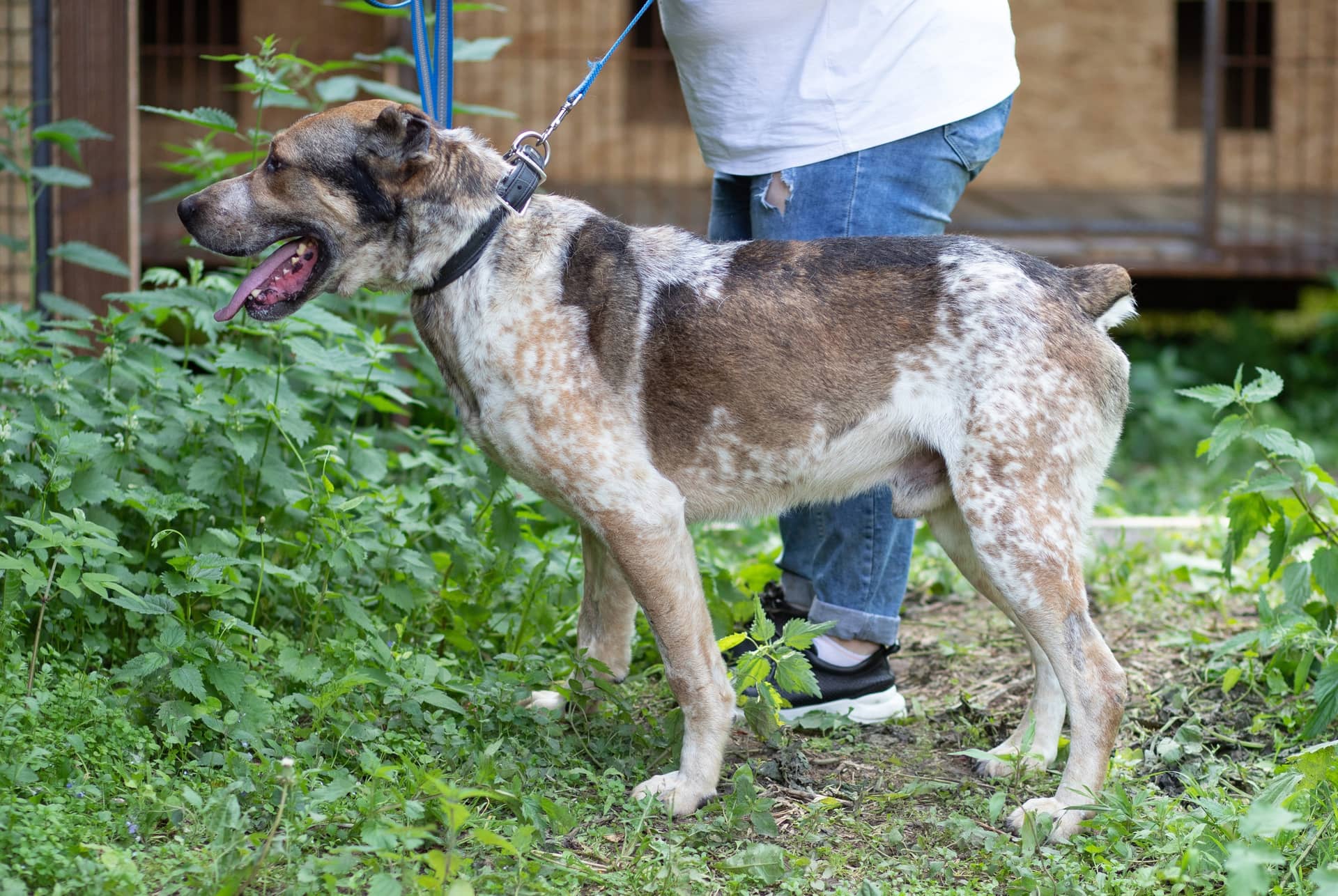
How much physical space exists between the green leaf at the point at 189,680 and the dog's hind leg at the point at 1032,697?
1769mm

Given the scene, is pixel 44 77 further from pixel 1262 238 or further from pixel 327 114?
pixel 1262 238

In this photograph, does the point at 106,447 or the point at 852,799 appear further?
the point at 106,447

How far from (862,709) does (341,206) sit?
1911 mm

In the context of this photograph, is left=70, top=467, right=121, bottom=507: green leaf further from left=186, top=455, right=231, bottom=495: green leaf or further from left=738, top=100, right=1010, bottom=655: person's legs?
left=738, top=100, right=1010, bottom=655: person's legs

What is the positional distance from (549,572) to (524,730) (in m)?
0.97

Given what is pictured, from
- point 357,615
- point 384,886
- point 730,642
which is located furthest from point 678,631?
point 384,886

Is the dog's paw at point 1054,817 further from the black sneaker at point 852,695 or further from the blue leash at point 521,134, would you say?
the blue leash at point 521,134

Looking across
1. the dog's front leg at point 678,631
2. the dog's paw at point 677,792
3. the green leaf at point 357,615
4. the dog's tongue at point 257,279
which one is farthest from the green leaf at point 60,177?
the dog's paw at point 677,792

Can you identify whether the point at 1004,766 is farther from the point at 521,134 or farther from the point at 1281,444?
the point at 521,134

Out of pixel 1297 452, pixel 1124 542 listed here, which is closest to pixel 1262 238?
pixel 1124 542

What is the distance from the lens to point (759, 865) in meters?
2.62

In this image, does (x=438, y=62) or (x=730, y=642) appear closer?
(x=730, y=642)

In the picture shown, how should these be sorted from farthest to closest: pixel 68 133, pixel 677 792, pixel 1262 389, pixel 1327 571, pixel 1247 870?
pixel 68 133 → pixel 1327 571 → pixel 1262 389 → pixel 677 792 → pixel 1247 870

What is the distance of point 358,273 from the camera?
3016mm
